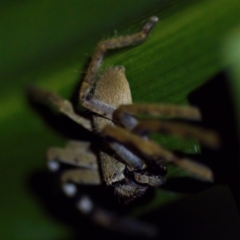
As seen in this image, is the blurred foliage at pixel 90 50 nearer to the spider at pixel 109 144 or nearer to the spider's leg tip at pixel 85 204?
the spider at pixel 109 144

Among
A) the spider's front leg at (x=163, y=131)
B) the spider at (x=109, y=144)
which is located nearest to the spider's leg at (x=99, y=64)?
the spider at (x=109, y=144)

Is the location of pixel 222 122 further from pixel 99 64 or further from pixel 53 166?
pixel 53 166

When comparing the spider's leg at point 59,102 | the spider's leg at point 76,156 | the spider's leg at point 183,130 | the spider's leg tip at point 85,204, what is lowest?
the spider's leg tip at point 85,204

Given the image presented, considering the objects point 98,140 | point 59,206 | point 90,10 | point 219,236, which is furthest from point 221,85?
point 219,236

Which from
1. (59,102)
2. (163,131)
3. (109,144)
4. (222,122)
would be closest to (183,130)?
(163,131)

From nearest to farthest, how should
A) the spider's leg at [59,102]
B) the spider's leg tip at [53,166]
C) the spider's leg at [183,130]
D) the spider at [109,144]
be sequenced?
the spider's leg at [183,130], the spider at [109,144], the spider's leg at [59,102], the spider's leg tip at [53,166]

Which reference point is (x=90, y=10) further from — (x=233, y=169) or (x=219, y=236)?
(x=219, y=236)
